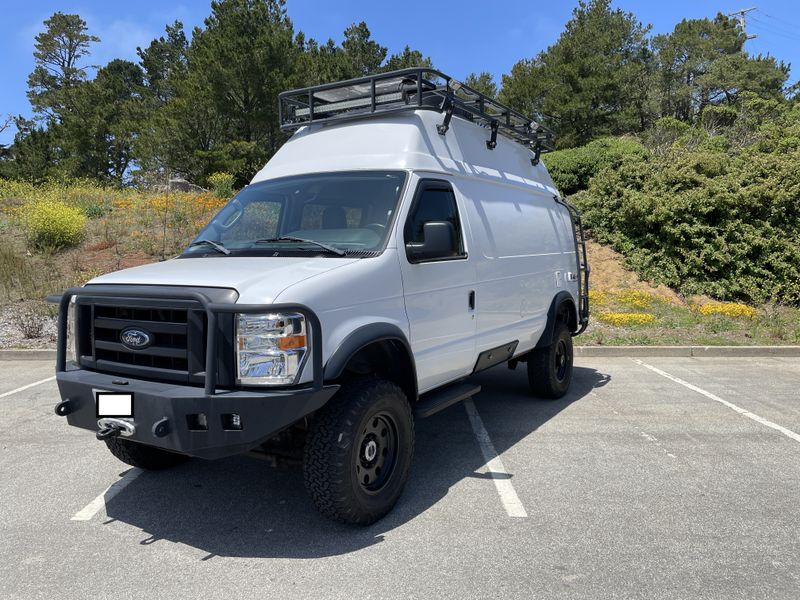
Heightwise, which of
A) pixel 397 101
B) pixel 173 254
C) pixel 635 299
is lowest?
pixel 635 299

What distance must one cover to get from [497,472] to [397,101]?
3.11 meters

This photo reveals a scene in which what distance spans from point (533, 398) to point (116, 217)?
564 inches

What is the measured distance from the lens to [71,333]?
3.52 meters

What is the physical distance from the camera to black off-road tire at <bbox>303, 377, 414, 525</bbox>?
3.17m

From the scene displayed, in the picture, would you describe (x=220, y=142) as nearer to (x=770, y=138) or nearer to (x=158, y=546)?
(x=770, y=138)

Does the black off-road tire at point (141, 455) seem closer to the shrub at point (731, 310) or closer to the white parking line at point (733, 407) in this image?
the white parking line at point (733, 407)

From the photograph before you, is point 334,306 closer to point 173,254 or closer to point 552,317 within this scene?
point 552,317

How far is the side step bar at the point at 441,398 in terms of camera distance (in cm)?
389

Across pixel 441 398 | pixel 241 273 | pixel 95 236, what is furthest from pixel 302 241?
pixel 95 236

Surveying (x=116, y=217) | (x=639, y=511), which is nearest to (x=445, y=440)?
(x=639, y=511)

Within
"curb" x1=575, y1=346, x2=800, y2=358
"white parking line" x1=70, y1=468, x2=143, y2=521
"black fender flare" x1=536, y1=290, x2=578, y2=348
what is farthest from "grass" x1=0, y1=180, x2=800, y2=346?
"white parking line" x1=70, y1=468, x2=143, y2=521

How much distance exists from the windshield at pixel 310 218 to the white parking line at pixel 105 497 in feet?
5.82

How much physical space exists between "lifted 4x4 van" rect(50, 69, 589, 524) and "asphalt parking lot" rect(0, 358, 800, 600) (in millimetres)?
379

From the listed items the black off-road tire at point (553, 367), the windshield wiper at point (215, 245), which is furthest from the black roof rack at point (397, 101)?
the black off-road tire at point (553, 367)
